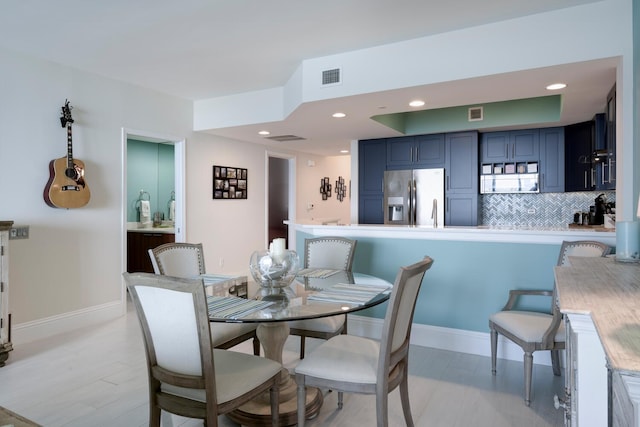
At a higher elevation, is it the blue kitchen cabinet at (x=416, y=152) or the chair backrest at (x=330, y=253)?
the blue kitchen cabinet at (x=416, y=152)

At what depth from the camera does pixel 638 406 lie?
0.71 metres

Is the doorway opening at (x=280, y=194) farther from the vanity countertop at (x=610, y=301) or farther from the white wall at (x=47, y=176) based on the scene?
the vanity countertop at (x=610, y=301)

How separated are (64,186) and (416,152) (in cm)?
426

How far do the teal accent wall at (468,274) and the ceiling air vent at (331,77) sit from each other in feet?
4.70

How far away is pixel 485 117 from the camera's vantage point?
5.33m

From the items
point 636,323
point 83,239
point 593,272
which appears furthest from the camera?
point 83,239

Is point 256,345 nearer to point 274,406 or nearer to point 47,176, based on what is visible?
point 274,406

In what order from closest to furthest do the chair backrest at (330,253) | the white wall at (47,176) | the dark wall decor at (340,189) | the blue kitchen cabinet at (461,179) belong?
the chair backrest at (330,253) < the white wall at (47,176) < the blue kitchen cabinet at (461,179) < the dark wall decor at (340,189)

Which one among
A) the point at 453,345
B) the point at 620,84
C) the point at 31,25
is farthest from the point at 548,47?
the point at 31,25

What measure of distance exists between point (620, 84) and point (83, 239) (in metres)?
4.64

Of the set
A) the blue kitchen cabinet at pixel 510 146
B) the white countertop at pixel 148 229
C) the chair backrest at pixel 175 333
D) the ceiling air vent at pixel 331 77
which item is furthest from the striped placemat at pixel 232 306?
the blue kitchen cabinet at pixel 510 146

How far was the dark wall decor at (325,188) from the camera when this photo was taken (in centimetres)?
818

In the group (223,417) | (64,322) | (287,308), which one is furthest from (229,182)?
(287,308)

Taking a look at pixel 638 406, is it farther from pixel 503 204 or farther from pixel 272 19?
pixel 503 204
